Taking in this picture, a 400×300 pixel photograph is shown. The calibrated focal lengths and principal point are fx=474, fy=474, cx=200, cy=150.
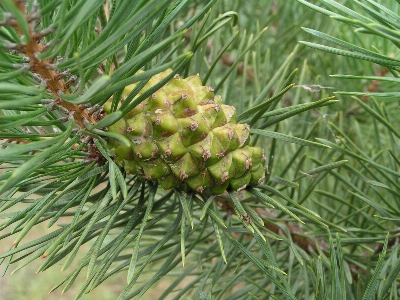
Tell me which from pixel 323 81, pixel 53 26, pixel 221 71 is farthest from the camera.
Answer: pixel 221 71

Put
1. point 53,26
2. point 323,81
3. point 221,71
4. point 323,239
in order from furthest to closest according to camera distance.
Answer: point 221,71, point 323,81, point 323,239, point 53,26

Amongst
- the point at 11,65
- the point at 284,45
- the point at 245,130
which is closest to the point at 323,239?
the point at 245,130

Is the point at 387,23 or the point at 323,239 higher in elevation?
the point at 387,23

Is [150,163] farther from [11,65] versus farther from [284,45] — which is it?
[284,45]

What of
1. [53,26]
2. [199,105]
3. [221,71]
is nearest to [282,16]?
[221,71]

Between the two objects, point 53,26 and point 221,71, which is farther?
point 221,71

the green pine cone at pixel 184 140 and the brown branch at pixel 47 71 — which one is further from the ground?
the brown branch at pixel 47 71

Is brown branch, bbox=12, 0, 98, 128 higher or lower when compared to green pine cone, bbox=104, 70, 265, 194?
higher

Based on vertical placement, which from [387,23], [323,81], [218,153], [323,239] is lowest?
[323,239]
